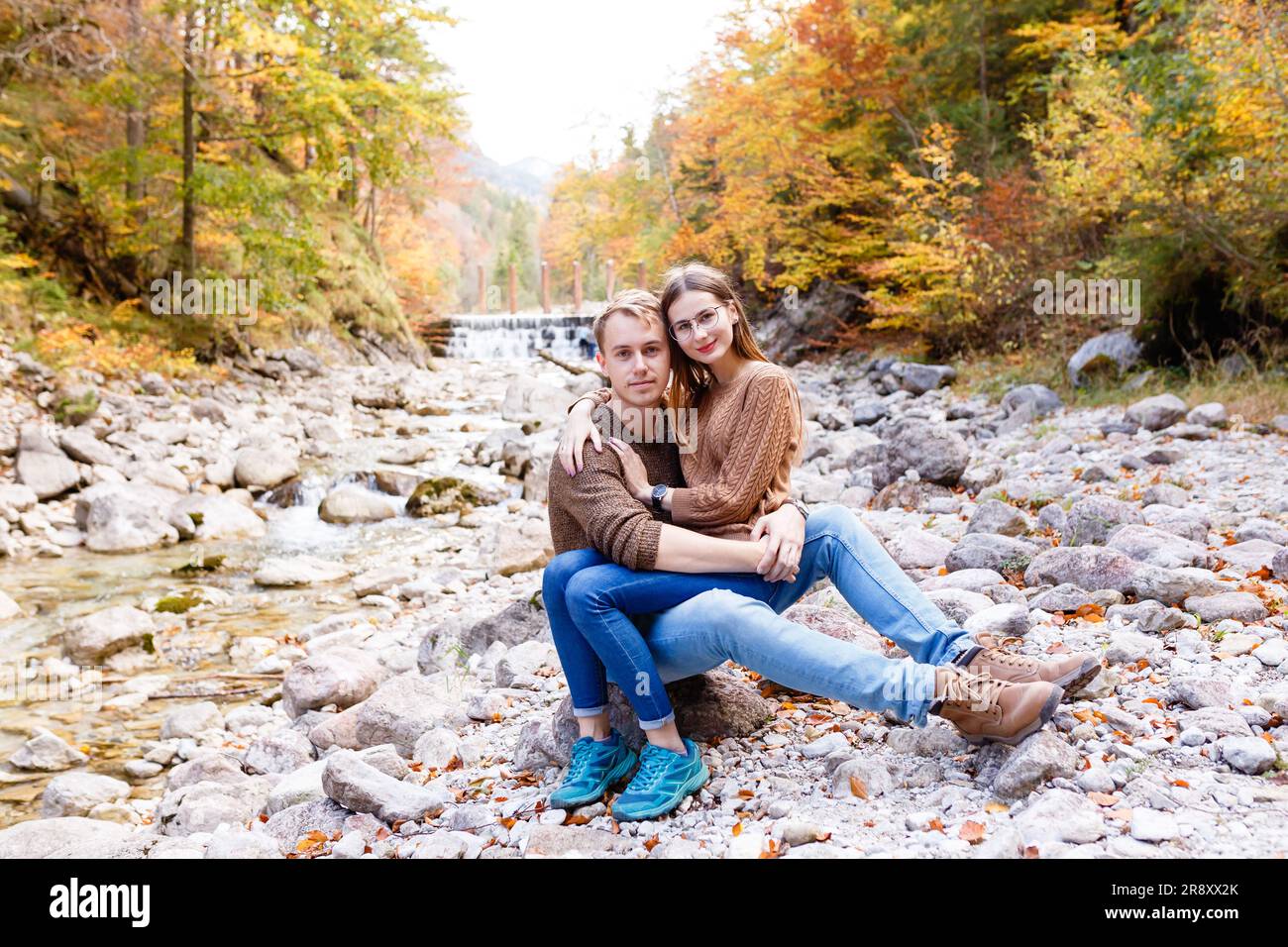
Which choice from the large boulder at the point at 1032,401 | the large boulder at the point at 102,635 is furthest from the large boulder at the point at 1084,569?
the large boulder at the point at 1032,401

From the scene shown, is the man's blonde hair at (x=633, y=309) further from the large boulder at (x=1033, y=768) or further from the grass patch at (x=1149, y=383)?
the grass patch at (x=1149, y=383)

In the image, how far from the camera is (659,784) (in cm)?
217

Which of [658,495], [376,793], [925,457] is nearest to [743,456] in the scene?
[658,495]

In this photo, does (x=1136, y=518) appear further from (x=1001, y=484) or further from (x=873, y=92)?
(x=873, y=92)

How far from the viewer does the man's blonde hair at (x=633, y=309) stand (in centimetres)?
Result: 245

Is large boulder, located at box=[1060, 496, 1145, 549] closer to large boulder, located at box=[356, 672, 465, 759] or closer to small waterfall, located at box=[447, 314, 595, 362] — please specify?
large boulder, located at box=[356, 672, 465, 759]

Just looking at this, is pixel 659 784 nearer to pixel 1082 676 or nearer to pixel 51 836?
pixel 1082 676

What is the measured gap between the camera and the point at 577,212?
27.7m

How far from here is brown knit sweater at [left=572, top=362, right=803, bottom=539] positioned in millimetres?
2389

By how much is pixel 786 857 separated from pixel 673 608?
0.67 metres

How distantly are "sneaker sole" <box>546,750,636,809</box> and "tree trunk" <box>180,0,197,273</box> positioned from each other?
11026mm

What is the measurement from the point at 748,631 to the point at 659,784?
438 millimetres

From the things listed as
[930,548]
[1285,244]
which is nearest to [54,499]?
[930,548]

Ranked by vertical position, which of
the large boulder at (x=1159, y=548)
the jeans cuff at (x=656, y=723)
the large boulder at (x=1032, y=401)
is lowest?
the jeans cuff at (x=656, y=723)
